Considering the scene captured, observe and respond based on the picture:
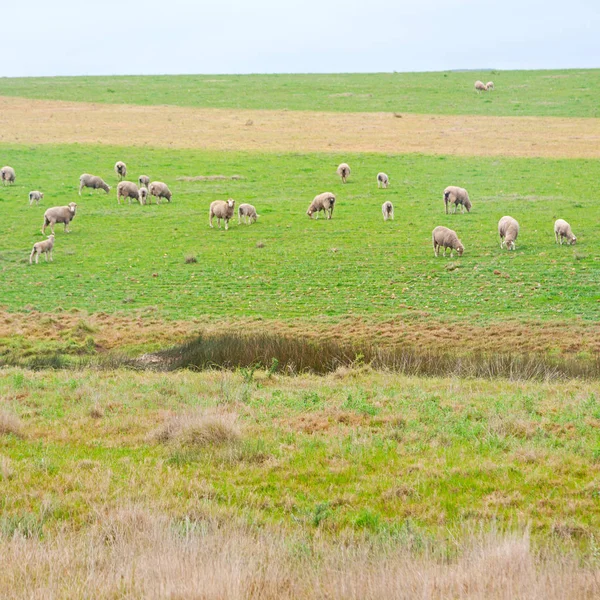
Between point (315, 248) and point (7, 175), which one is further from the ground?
point (7, 175)

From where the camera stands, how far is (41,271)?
28922 millimetres

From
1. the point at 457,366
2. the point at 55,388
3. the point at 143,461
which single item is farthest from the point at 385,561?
the point at 457,366

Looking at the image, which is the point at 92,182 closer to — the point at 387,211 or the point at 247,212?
the point at 247,212

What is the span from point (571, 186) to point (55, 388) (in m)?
33.0

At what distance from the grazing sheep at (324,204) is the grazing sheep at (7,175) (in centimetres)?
1895

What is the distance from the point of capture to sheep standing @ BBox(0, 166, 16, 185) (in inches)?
1732

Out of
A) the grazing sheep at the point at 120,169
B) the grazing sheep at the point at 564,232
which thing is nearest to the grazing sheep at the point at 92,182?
the grazing sheep at the point at 120,169

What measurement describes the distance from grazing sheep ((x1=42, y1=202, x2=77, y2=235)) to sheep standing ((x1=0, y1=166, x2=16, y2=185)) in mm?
11366

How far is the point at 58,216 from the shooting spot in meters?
33.8


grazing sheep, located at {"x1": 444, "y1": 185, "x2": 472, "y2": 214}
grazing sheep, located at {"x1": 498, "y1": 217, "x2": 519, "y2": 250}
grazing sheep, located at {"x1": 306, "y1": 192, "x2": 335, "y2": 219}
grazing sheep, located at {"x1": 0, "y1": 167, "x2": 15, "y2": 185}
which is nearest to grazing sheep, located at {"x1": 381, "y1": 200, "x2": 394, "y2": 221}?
grazing sheep, located at {"x1": 306, "y1": 192, "x2": 335, "y2": 219}

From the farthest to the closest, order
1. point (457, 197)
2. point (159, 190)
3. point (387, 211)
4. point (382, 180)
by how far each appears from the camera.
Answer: point (382, 180)
point (159, 190)
point (457, 197)
point (387, 211)

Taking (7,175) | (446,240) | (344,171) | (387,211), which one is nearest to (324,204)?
(387,211)

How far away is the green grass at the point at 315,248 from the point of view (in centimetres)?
2398

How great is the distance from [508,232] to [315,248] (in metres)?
7.25
